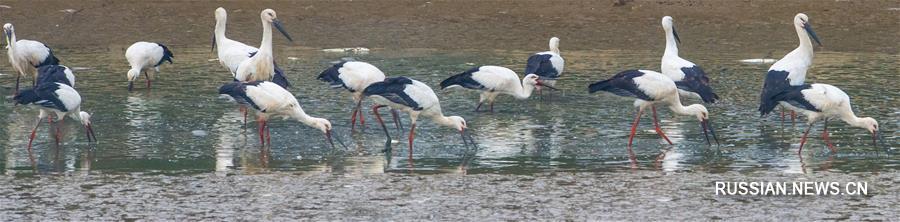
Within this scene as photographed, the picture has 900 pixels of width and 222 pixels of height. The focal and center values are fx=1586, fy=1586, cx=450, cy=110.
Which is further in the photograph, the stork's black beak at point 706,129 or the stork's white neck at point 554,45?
the stork's white neck at point 554,45

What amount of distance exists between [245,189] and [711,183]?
3.15m

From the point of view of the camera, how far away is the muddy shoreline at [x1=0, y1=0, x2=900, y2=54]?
20.8m

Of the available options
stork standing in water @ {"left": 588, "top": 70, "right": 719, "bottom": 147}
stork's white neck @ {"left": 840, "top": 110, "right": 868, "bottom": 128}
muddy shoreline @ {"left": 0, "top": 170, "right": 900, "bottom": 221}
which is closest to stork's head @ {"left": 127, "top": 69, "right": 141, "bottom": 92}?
stork standing in water @ {"left": 588, "top": 70, "right": 719, "bottom": 147}

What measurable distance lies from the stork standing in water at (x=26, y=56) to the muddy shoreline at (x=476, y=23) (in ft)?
11.9

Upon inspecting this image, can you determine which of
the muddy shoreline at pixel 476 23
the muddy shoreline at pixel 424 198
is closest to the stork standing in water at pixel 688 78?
the muddy shoreline at pixel 424 198

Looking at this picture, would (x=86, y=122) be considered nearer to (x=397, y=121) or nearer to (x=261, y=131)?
(x=261, y=131)

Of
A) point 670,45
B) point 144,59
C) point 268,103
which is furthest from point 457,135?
point 144,59

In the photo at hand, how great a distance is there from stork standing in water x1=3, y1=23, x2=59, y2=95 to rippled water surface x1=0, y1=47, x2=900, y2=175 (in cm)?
30

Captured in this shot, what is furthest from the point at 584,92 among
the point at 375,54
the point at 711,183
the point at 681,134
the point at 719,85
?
the point at 711,183

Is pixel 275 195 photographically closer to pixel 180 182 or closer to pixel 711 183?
pixel 180 182

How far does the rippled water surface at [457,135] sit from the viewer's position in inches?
461

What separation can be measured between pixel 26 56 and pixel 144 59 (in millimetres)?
1256

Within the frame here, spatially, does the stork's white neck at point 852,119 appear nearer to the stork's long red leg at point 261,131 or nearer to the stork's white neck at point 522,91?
the stork's white neck at point 522,91

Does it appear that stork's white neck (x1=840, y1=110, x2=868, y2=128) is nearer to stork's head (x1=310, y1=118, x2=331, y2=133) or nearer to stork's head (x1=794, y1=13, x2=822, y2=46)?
stork's head (x1=794, y1=13, x2=822, y2=46)
